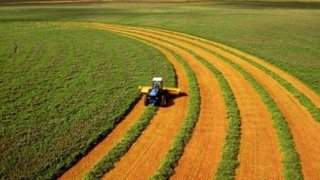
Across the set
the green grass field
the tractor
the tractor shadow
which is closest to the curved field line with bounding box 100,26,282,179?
the tractor shadow

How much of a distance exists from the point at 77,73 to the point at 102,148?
1264cm

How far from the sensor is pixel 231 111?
19.5m

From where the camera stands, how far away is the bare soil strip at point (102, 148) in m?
14.0

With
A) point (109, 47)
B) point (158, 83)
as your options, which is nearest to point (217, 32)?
point (109, 47)

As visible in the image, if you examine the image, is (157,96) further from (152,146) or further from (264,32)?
(264,32)

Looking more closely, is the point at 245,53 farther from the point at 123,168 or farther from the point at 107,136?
the point at 123,168

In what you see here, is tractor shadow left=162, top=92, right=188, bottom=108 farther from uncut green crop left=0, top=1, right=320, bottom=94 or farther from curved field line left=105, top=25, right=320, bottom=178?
uncut green crop left=0, top=1, right=320, bottom=94

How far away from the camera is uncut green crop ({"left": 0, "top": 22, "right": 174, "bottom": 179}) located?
15375 mm

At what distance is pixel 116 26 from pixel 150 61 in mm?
22516

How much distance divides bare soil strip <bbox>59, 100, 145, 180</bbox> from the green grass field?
363 millimetres

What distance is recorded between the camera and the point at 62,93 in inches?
898

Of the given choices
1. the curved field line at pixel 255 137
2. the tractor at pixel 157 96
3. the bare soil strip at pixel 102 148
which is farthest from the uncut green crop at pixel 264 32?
the bare soil strip at pixel 102 148

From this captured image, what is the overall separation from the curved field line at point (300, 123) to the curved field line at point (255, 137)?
33.2 inches

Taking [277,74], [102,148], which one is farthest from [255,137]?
[277,74]
